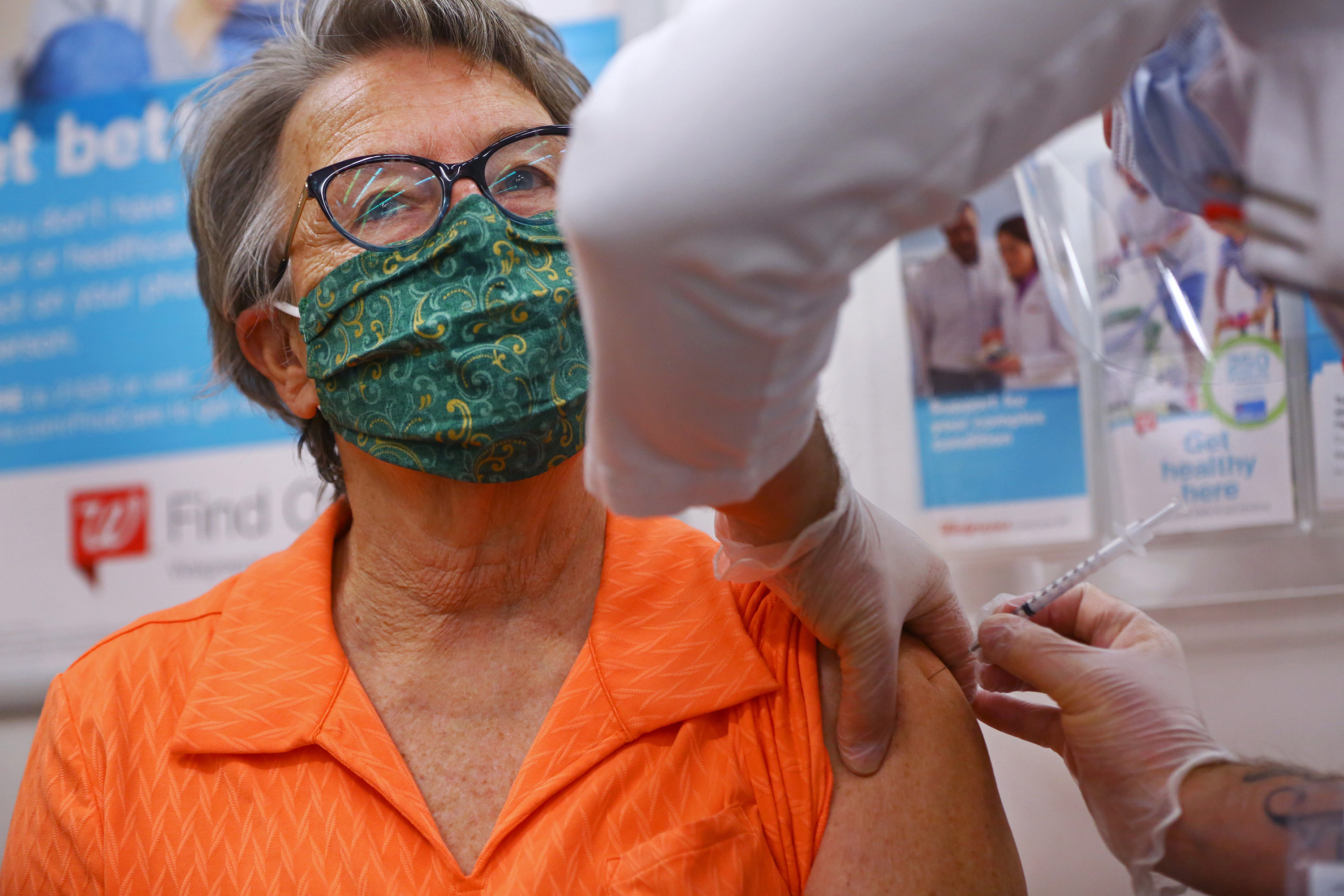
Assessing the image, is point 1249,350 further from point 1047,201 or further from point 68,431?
point 68,431

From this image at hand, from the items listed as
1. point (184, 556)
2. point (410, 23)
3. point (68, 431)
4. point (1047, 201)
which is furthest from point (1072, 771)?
point (68, 431)

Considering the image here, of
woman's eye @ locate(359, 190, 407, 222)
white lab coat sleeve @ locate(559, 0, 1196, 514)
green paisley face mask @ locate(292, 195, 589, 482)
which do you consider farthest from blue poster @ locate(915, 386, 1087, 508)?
white lab coat sleeve @ locate(559, 0, 1196, 514)

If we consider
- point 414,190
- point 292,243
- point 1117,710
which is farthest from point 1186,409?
point 292,243

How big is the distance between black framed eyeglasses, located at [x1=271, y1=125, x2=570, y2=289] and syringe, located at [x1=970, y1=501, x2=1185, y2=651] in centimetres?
69

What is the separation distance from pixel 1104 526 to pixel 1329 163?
1113 mm

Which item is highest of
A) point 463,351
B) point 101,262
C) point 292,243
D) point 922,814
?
point 101,262

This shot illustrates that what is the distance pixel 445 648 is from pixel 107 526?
1.28 meters

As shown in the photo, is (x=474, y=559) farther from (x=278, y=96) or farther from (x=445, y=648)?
(x=278, y=96)

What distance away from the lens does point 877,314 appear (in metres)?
1.74

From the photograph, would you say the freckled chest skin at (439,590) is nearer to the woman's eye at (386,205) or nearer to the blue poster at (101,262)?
the woman's eye at (386,205)

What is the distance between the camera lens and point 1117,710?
881 millimetres

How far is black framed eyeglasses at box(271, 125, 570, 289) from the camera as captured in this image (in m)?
1.19

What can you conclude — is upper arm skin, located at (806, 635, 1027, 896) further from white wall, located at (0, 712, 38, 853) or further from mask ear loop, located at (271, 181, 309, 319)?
white wall, located at (0, 712, 38, 853)

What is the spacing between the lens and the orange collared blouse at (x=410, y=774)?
1.03m
